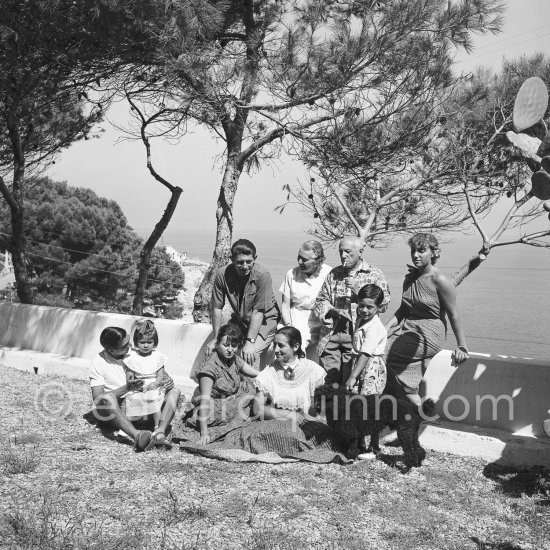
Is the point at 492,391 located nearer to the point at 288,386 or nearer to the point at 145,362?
the point at 288,386

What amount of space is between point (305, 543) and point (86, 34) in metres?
6.51

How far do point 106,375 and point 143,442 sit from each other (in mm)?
733

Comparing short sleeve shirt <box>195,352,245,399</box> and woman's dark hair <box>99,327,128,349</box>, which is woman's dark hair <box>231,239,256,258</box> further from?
woman's dark hair <box>99,327,128,349</box>

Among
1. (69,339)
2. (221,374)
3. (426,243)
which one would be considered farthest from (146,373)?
(69,339)

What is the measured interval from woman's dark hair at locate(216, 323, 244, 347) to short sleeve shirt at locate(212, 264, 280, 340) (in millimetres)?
457

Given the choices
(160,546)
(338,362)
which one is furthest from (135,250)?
(160,546)

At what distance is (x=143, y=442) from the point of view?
5.02m

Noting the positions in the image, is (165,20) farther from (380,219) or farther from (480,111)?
(380,219)

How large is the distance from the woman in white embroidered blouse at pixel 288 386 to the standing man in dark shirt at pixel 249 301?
1.36 feet

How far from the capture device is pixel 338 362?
17.5 feet

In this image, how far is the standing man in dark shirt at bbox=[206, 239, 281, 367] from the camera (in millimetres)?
5656

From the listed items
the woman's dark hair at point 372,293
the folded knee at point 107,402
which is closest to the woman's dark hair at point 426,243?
the woman's dark hair at point 372,293

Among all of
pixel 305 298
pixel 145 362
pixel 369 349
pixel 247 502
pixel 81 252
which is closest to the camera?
pixel 247 502

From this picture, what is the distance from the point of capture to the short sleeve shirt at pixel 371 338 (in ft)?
15.8
